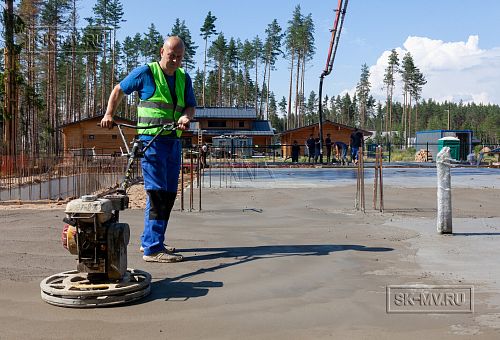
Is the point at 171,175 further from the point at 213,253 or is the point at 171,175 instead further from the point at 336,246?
the point at 336,246

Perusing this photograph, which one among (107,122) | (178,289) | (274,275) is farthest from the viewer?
(107,122)

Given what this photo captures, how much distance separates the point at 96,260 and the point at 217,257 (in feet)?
5.81

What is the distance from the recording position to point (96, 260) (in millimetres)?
3730

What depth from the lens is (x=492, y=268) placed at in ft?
15.5

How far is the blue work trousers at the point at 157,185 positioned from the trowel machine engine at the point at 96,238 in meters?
1.29

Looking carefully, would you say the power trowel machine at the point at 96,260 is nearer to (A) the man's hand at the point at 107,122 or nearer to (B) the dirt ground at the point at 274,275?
(B) the dirt ground at the point at 274,275

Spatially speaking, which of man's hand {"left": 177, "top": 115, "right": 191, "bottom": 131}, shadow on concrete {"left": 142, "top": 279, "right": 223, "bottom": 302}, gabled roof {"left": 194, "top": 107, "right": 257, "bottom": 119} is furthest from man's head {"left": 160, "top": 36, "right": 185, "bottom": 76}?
gabled roof {"left": 194, "top": 107, "right": 257, "bottom": 119}

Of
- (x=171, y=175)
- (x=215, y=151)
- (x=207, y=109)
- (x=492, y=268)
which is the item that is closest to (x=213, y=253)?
(x=171, y=175)

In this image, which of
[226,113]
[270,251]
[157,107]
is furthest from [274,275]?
[226,113]

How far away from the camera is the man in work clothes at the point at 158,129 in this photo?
509 cm

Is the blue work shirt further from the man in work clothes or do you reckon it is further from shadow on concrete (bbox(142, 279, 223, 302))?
shadow on concrete (bbox(142, 279, 223, 302))

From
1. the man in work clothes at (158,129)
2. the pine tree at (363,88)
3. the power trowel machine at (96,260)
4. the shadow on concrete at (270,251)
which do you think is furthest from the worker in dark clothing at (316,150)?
the pine tree at (363,88)

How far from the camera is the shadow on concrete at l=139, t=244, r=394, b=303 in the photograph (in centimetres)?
395

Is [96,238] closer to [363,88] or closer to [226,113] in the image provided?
[226,113]
